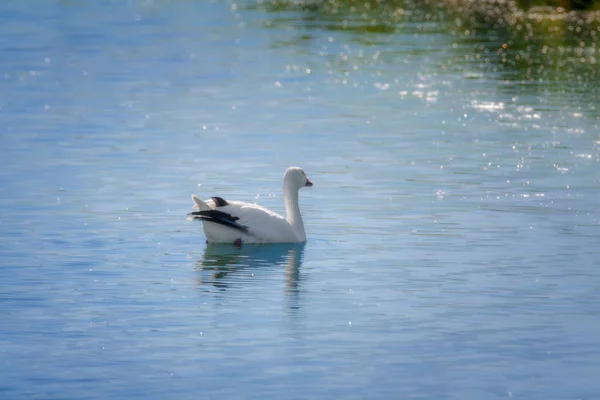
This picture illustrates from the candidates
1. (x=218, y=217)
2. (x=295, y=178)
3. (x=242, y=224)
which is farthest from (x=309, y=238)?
(x=218, y=217)

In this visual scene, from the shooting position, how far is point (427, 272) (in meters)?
13.8

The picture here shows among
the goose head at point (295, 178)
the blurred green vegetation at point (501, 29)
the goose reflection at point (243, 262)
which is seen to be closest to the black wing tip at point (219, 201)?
the goose reflection at point (243, 262)

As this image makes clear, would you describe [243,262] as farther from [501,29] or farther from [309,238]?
[501,29]

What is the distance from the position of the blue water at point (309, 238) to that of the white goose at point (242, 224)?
18 cm

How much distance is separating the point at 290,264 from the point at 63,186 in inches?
210

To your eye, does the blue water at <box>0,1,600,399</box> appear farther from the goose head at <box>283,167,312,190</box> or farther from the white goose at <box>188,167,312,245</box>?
the goose head at <box>283,167,312,190</box>

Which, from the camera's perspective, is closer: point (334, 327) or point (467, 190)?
point (334, 327)

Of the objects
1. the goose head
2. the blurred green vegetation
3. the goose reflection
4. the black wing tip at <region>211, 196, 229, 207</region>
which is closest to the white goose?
the black wing tip at <region>211, 196, 229, 207</region>

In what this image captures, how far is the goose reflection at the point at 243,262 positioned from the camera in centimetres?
1352

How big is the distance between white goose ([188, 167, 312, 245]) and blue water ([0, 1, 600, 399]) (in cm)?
18

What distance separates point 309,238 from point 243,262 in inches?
54.4

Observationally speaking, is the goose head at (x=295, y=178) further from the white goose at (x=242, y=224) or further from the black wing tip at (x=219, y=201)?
the black wing tip at (x=219, y=201)

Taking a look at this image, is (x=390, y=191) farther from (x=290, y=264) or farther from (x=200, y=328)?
(x=200, y=328)

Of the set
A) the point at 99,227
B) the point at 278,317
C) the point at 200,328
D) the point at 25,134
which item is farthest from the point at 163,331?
the point at 25,134
